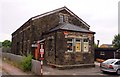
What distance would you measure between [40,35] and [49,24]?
199cm

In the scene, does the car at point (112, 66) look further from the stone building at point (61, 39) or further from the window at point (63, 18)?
the window at point (63, 18)

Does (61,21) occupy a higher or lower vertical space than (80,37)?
higher

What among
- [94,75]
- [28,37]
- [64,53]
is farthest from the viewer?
[28,37]

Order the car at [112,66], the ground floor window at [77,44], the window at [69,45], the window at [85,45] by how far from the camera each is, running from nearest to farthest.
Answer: the car at [112,66] → the window at [69,45] → the ground floor window at [77,44] → the window at [85,45]

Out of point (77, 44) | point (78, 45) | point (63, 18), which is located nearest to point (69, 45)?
point (77, 44)

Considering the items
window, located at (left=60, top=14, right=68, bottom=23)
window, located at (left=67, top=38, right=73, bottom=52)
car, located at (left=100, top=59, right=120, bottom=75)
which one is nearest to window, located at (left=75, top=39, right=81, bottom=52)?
window, located at (left=67, top=38, right=73, bottom=52)

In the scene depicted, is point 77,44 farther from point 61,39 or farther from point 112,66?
point 112,66

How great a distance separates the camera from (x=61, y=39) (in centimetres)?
2205

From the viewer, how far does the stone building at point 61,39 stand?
2212 cm

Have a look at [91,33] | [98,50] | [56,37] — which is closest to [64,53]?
[56,37]

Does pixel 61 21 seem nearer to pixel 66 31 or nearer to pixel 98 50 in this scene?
pixel 66 31

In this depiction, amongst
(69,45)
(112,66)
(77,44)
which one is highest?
(77,44)

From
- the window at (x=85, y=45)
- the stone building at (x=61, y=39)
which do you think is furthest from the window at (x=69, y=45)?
the window at (x=85, y=45)

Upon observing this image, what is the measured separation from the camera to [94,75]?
18188mm
